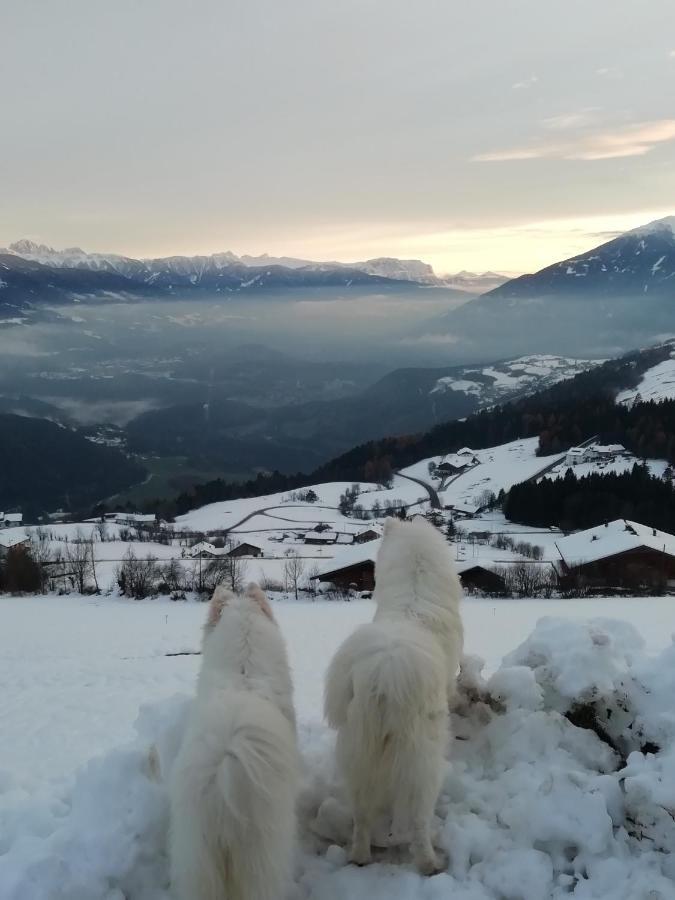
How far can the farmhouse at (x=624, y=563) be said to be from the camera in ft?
181

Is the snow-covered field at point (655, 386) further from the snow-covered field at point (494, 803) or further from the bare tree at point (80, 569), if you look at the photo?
the snow-covered field at point (494, 803)

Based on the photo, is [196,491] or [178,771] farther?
[196,491]

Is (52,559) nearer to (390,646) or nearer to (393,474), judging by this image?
(390,646)

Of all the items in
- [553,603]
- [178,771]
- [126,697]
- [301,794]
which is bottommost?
[553,603]

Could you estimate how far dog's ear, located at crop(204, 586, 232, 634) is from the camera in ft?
21.1

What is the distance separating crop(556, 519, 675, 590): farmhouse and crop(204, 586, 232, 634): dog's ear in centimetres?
5264

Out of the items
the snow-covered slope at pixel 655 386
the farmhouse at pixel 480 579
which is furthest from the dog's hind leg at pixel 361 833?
the snow-covered slope at pixel 655 386

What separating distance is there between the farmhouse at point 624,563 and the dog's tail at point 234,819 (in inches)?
2140

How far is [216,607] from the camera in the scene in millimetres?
6551

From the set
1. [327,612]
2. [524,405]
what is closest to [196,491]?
[524,405]

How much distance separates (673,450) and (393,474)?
2291 inches

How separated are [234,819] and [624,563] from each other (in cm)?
6068

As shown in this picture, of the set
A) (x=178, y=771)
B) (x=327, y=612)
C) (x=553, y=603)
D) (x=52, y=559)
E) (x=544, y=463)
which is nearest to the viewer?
(x=178, y=771)

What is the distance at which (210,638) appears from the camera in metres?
6.10
